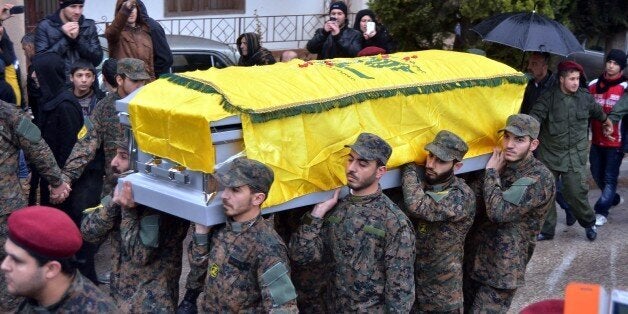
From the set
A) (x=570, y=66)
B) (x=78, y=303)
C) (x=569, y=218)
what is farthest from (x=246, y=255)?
(x=569, y=218)

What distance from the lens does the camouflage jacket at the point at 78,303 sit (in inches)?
146

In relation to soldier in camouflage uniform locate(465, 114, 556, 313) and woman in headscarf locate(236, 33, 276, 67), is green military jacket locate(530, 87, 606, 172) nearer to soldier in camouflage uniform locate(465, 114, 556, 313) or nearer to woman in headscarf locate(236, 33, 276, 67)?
soldier in camouflage uniform locate(465, 114, 556, 313)

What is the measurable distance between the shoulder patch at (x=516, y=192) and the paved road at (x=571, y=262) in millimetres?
1606

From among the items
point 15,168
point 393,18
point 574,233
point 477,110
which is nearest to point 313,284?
point 477,110

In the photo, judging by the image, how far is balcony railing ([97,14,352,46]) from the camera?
46.1 ft

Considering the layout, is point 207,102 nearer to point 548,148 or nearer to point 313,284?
point 313,284

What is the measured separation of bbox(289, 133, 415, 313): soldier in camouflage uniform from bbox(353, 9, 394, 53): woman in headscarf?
164 inches

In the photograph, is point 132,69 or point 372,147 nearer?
point 372,147

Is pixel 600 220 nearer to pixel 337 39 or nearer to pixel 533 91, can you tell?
pixel 533 91

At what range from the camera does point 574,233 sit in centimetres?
879

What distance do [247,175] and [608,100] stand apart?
5.25m

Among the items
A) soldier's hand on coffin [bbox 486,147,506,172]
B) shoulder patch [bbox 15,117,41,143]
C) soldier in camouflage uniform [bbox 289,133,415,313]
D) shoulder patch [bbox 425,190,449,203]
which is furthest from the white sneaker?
shoulder patch [bbox 15,117,41,143]

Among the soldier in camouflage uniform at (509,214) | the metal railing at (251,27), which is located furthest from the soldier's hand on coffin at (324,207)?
the metal railing at (251,27)

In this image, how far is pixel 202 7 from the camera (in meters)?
14.5
